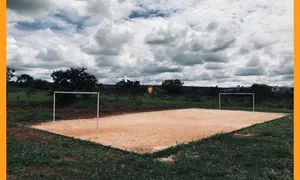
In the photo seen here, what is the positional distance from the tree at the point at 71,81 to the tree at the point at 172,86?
26480 mm

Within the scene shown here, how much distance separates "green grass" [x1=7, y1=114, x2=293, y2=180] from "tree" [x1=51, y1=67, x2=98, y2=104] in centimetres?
1309

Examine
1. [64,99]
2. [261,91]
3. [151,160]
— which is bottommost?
[151,160]

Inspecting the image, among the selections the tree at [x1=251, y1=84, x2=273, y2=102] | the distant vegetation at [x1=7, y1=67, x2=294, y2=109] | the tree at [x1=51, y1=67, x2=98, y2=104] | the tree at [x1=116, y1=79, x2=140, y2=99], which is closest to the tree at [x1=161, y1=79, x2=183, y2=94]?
the distant vegetation at [x1=7, y1=67, x2=294, y2=109]

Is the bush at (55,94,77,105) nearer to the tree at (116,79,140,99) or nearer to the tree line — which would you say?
the tree line

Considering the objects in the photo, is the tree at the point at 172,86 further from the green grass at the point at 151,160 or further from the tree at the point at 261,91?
the green grass at the point at 151,160

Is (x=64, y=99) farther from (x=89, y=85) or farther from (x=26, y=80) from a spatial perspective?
(x=26, y=80)

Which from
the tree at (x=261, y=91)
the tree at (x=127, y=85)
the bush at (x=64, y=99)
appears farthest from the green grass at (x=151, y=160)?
the tree at (x=127, y=85)

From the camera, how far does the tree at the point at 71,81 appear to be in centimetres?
2141

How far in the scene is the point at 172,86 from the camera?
48.5m

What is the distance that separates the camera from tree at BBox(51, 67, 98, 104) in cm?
2141

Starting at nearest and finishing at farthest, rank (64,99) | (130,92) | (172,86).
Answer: (64,99) → (130,92) → (172,86)

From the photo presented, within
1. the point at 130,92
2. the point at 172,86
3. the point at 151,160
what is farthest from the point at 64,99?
the point at 172,86

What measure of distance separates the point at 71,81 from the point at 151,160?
16.7 metres

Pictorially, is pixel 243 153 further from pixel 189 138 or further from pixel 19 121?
pixel 19 121
